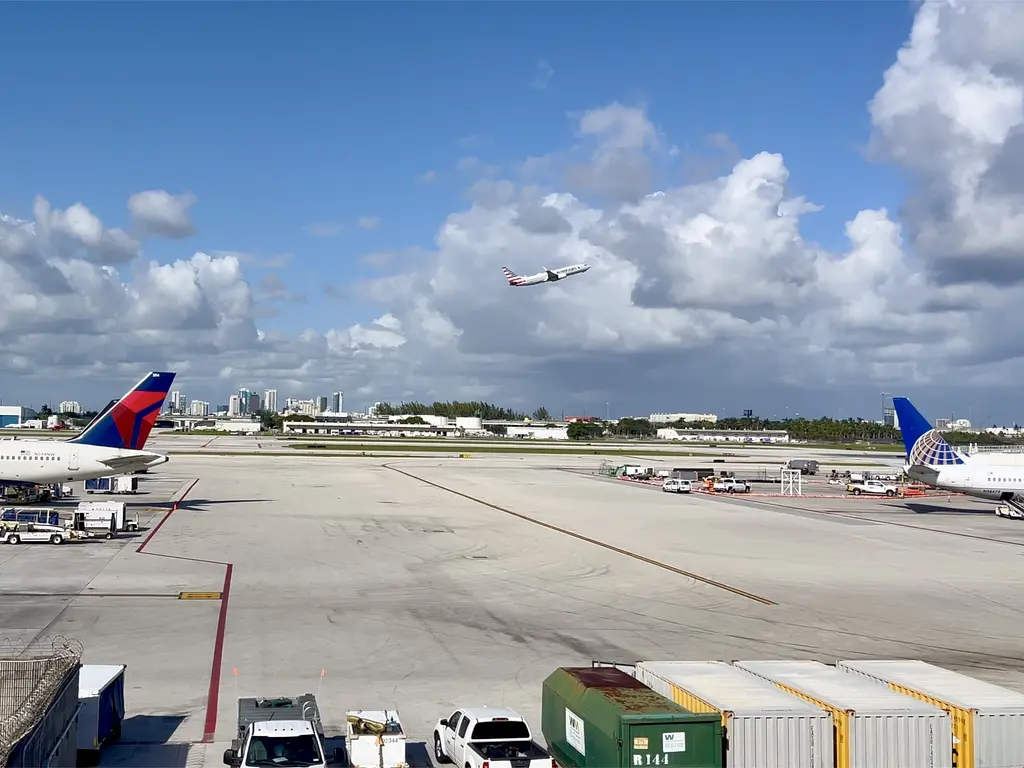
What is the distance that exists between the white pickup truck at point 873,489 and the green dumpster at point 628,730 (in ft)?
284

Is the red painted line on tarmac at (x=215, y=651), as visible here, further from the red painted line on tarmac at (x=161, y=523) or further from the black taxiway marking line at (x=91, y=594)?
the black taxiway marking line at (x=91, y=594)

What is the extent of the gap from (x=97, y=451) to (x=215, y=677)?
4159 cm

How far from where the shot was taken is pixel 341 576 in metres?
40.3

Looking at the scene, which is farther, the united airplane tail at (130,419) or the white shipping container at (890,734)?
the united airplane tail at (130,419)

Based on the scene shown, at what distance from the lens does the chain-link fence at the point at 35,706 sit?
12.8 meters

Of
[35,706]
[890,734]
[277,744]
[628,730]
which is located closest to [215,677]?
[277,744]

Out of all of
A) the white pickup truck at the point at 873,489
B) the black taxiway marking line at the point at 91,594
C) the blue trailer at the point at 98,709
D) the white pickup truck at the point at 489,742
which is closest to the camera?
the white pickup truck at the point at 489,742

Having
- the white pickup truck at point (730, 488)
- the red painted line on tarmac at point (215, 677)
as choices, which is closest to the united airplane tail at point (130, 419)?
the red painted line on tarmac at point (215, 677)

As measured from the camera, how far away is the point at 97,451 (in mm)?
60281

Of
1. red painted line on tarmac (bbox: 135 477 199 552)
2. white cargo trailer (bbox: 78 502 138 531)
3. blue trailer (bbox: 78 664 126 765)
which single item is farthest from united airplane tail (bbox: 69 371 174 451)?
blue trailer (bbox: 78 664 126 765)

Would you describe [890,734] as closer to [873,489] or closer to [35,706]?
[35,706]

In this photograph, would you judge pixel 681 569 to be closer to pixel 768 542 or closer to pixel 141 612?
pixel 768 542

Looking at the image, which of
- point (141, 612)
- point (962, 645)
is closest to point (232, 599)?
point (141, 612)

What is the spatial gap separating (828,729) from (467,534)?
40443mm
